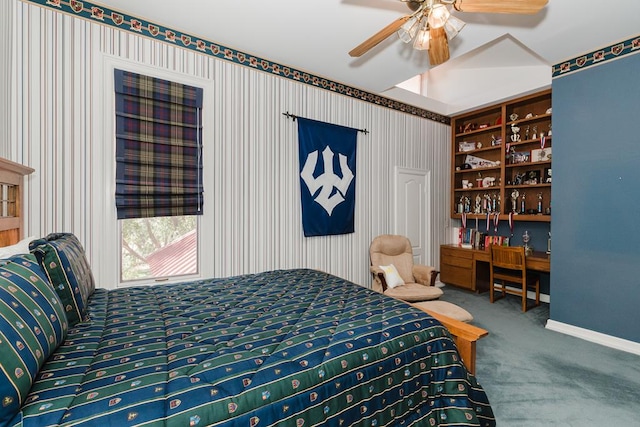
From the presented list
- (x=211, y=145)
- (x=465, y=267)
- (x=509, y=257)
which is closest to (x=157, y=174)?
(x=211, y=145)

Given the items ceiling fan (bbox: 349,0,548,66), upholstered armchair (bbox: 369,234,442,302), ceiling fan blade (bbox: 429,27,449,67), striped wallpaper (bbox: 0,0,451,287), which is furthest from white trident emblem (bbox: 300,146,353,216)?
ceiling fan blade (bbox: 429,27,449,67)

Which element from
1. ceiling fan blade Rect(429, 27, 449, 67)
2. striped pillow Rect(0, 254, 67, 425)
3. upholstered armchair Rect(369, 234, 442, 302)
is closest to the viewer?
striped pillow Rect(0, 254, 67, 425)

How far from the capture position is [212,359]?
113 centimetres

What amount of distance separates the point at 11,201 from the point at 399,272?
3772 mm

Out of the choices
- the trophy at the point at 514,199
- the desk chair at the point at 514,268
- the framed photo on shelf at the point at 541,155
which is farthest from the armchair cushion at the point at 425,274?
the framed photo on shelf at the point at 541,155

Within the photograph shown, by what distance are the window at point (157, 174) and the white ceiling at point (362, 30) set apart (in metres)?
0.63

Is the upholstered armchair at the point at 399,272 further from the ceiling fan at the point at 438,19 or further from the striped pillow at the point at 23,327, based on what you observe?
the striped pillow at the point at 23,327

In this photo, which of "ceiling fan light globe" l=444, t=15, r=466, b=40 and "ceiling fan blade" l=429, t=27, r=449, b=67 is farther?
"ceiling fan blade" l=429, t=27, r=449, b=67

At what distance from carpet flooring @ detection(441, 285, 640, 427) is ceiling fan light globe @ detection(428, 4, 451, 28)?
249cm

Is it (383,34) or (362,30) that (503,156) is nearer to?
(362,30)

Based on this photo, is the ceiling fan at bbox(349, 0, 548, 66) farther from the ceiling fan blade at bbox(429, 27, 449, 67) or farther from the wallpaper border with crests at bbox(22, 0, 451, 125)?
the wallpaper border with crests at bbox(22, 0, 451, 125)

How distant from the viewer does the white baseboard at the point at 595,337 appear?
278 centimetres

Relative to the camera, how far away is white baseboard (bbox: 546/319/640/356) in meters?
2.78

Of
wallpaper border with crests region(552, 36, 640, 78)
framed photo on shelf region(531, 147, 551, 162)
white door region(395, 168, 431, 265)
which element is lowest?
white door region(395, 168, 431, 265)
